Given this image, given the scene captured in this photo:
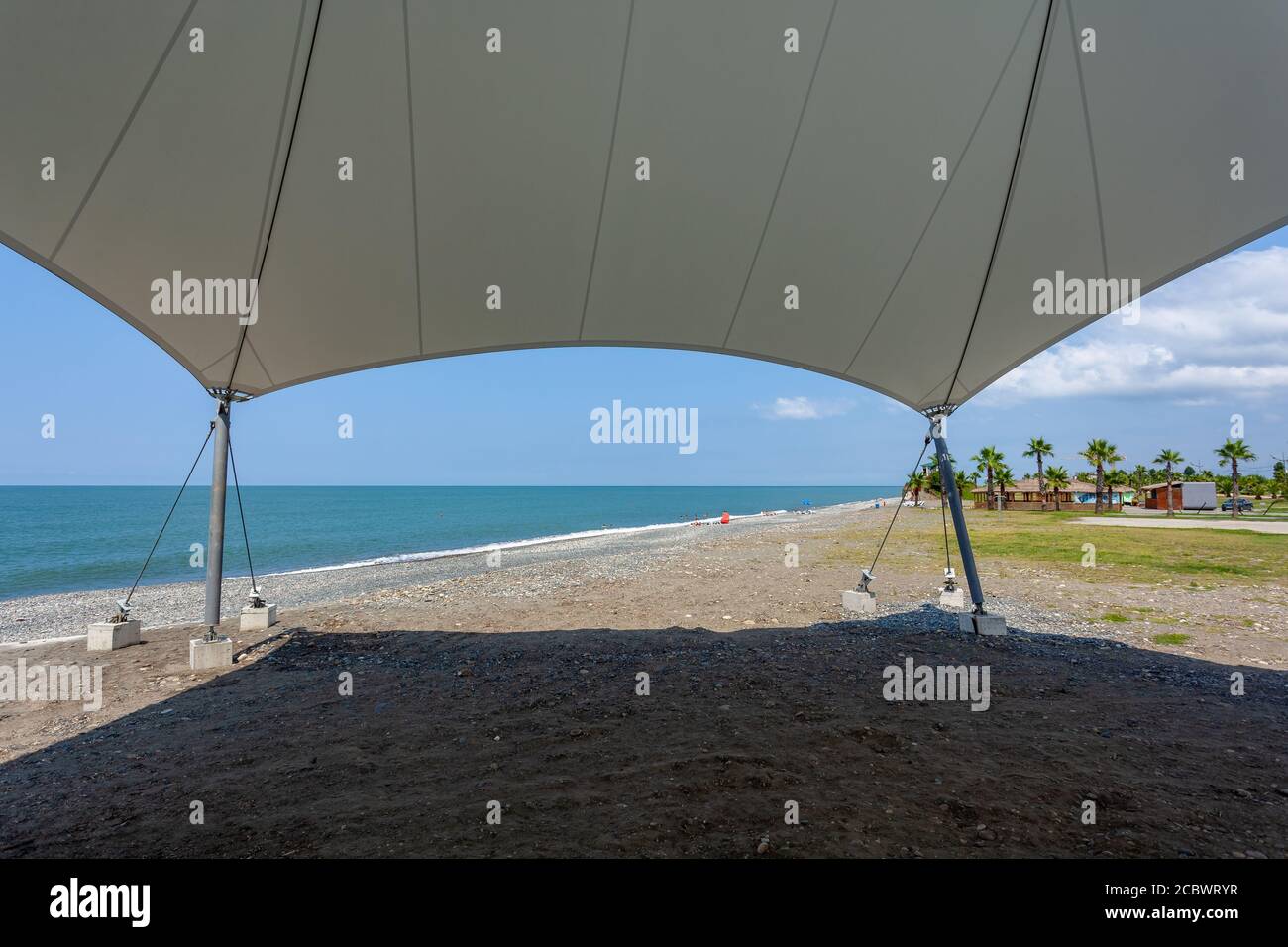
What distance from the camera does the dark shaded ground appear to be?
307 centimetres

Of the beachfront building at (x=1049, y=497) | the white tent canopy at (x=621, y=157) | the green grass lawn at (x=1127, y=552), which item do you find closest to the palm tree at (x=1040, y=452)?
the beachfront building at (x=1049, y=497)

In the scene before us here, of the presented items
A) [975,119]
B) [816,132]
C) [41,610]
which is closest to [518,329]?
[816,132]

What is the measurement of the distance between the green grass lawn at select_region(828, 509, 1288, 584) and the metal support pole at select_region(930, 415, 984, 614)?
8.29 m

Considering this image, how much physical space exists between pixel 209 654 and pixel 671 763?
5609 millimetres

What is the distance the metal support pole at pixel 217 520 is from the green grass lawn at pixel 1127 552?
14.8 meters

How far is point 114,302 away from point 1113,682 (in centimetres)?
953

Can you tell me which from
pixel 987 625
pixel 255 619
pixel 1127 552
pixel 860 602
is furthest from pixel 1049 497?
pixel 255 619

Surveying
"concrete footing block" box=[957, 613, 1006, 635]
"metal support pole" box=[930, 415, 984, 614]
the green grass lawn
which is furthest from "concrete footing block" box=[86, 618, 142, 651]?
the green grass lawn

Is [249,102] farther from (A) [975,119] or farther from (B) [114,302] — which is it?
(A) [975,119]

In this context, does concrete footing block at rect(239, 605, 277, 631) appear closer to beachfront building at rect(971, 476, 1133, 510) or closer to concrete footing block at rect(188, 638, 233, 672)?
concrete footing block at rect(188, 638, 233, 672)

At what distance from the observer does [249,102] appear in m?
3.97

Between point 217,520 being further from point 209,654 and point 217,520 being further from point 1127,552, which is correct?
point 1127,552

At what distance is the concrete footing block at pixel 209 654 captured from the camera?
663 cm

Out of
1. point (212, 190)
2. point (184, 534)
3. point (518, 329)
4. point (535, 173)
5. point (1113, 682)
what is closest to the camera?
point (212, 190)
